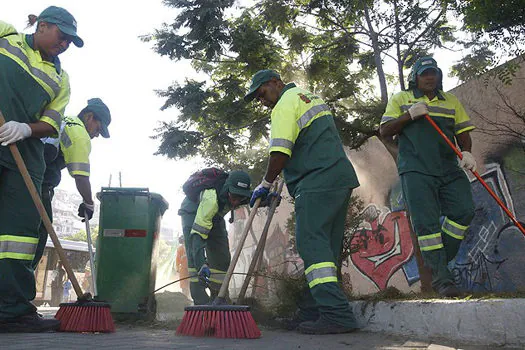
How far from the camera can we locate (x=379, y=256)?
7680 mm

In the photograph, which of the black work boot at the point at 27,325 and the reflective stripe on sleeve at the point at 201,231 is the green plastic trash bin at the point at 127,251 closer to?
the reflective stripe on sleeve at the point at 201,231

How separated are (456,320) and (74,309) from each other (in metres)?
2.46

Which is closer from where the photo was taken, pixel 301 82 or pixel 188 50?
pixel 301 82

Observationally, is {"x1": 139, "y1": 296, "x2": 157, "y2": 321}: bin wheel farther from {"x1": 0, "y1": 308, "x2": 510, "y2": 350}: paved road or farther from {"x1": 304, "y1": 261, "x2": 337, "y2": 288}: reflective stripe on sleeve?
{"x1": 304, "y1": 261, "x2": 337, "y2": 288}: reflective stripe on sleeve

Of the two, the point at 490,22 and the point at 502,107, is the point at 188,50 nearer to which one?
the point at 502,107

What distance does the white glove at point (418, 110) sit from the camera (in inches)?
137

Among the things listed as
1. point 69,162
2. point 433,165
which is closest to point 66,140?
point 69,162

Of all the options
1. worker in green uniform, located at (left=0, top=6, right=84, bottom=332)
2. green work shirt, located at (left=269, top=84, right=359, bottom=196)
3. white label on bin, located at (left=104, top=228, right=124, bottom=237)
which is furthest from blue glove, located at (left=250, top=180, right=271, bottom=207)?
white label on bin, located at (left=104, top=228, right=124, bottom=237)

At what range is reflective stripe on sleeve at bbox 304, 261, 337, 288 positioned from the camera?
2.99m

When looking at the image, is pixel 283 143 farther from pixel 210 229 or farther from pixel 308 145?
pixel 210 229

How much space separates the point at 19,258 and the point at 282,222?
941 centimetres

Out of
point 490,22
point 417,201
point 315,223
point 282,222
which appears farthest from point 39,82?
point 282,222

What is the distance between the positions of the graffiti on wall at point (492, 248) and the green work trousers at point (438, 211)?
2278 mm

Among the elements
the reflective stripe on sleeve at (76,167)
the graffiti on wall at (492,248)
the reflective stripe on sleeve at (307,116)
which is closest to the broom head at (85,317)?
the reflective stripe on sleeve at (76,167)
